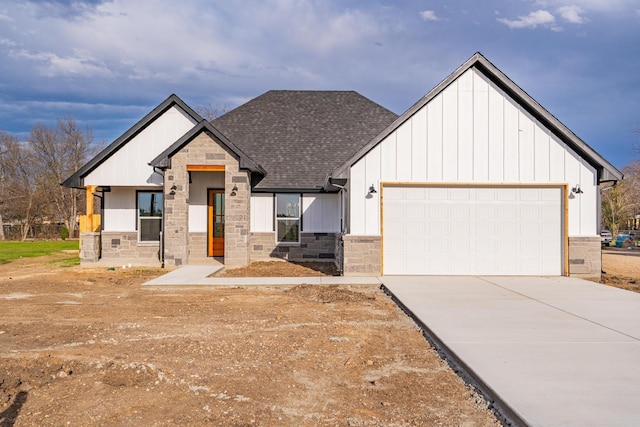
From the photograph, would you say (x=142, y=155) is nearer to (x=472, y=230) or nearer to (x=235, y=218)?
(x=235, y=218)

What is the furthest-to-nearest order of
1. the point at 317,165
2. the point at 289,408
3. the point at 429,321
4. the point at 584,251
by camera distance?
the point at 317,165, the point at 584,251, the point at 429,321, the point at 289,408

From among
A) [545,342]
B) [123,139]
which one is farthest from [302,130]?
[545,342]

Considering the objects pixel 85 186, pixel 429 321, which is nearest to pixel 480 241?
pixel 429 321

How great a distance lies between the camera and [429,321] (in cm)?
732

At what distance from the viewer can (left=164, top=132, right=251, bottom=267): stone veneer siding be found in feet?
50.3

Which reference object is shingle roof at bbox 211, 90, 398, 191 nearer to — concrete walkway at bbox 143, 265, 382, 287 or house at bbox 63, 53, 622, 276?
house at bbox 63, 53, 622, 276

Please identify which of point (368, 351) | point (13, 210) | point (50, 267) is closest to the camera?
point (368, 351)

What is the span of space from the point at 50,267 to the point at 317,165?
10.6m

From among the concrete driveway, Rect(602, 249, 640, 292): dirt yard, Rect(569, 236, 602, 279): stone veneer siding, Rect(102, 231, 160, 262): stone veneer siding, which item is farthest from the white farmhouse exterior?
Rect(102, 231, 160, 262): stone veneer siding

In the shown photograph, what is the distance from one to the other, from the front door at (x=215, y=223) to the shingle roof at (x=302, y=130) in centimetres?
178

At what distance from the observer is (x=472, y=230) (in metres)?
13.1

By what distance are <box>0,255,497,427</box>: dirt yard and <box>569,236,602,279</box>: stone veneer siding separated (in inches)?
275

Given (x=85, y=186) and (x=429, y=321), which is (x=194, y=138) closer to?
(x=85, y=186)

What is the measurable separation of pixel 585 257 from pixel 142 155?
15.2 m
